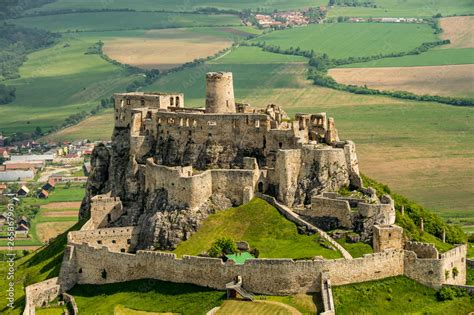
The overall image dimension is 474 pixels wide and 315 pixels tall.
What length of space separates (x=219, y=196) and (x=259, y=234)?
17.5 ft

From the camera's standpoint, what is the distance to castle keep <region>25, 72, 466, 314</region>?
217ft

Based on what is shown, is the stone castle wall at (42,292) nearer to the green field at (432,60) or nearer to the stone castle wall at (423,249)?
the stone castle wall at (423,249)

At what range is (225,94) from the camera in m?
82.2

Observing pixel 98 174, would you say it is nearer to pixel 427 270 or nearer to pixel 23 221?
pixel 427 270

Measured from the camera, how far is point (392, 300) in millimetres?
64250

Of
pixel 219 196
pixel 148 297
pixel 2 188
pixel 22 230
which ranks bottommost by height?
pixel 2 188

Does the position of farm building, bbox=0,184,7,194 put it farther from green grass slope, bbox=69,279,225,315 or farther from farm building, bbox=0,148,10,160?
green grass slope, bbox=69,279,225,315

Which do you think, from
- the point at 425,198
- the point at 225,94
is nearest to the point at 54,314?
the point at 225,94

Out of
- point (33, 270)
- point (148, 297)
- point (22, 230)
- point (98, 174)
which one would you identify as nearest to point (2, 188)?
point (22, 230)

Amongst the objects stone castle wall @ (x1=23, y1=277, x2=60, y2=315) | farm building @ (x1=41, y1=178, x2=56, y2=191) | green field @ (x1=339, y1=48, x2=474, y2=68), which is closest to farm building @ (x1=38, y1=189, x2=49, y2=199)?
farm building @ (x1=41, y1=178, x2=56, y2=191)

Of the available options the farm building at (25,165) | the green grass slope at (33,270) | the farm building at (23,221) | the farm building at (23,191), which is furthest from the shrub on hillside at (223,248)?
the farm building at (25,165)

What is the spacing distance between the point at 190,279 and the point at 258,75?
413 feet

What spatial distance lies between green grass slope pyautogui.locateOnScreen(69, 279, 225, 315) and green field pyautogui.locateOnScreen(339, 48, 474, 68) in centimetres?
13000

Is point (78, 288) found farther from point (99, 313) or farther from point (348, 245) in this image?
point (348, 245)
